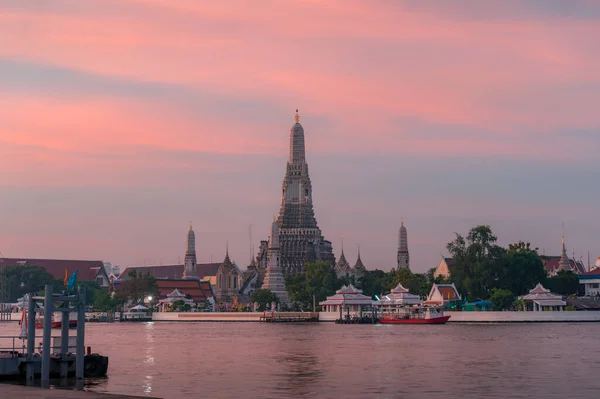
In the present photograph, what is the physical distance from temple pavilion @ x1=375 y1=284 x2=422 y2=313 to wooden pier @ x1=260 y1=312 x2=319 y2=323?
12.6m

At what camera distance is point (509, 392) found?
41.5m

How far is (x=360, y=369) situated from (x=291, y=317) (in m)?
106

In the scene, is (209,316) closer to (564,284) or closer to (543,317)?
(564,284)

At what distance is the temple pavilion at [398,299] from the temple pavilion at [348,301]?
3087 millimetres

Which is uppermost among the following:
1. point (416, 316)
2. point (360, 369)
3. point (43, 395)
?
point (416, 316)

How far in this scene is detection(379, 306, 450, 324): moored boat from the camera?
13688 centimetres

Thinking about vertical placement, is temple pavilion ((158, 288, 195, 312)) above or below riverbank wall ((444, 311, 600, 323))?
above

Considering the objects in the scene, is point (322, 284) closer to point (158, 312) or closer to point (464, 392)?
point (158, 312)

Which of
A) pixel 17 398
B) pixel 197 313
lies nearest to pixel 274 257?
pixel 197 313

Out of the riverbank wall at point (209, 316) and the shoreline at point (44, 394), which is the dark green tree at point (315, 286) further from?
the shoreline at point (44, 394)

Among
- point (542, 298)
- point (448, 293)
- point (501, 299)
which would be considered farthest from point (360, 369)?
point (448, 293)

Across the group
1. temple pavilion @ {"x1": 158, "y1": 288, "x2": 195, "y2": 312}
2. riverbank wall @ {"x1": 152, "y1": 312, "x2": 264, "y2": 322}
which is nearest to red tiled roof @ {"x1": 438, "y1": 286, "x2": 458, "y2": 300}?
riverbank wall @ {"x1": 152, "y1": 312, "x2": 264, "y2": 322}

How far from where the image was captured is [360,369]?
5428 centimetres

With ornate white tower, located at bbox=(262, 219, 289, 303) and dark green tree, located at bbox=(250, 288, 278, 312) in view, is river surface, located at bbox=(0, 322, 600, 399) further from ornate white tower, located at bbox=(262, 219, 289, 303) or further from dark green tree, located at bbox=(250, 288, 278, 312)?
ornate white tower, located at bbox=(262, 219, 289, 303)
